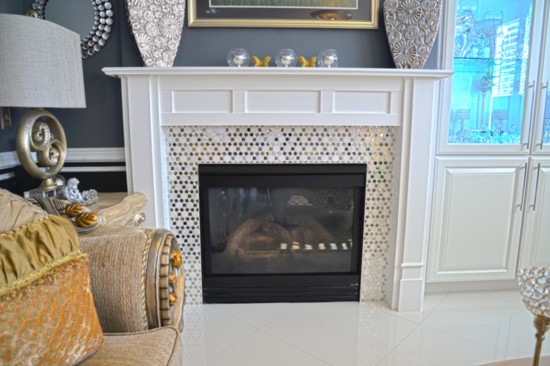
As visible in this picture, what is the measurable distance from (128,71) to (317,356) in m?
1.66

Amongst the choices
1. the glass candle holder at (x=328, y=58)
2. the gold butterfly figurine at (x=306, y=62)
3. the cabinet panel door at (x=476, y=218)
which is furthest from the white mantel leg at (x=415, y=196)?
the gold butterfly figurine at (x=306, y=62)

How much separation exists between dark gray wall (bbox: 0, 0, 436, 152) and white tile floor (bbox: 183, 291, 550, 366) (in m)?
1.21

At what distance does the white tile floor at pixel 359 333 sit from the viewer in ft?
5.37


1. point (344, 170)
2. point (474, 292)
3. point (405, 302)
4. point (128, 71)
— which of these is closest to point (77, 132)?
point (128, 71)

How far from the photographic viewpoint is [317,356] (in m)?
1.65

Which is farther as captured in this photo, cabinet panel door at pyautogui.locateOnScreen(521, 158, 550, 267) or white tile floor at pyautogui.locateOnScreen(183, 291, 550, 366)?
cabinet panel door at pyautogui.locateOnScreen(521, 158, 550, 267)

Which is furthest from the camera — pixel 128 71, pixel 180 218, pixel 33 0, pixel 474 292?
pixel 474 292

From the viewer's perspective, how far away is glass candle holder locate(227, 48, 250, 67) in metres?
1.87

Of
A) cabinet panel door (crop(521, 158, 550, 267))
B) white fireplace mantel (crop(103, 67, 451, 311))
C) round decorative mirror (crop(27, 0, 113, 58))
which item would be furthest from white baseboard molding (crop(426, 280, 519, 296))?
round decorative mirror (crop(27, 0, 113, 58))

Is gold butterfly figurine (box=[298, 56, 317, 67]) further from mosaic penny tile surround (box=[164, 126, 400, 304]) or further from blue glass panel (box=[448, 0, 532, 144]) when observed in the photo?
blue glass panel (box=[448, 0, 532, 144])

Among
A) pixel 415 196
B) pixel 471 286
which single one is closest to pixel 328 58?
pixel 415 196

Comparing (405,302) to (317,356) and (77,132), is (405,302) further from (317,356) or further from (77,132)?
(77,132)

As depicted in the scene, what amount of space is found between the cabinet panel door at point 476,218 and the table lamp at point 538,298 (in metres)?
1.38

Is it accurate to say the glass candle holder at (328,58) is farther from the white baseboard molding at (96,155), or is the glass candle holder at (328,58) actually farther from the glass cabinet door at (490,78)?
the white baseboard molding at (96,155)
